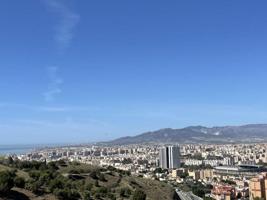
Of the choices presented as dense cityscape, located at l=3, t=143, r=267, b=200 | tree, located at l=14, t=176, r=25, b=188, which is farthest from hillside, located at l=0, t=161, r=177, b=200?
dense cityscape, located at l=3, t=143, r=267, b=200

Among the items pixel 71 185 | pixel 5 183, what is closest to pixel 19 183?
pixel 5 183

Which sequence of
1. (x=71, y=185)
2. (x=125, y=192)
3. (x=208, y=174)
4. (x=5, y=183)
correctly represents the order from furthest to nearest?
1. (x=208, y=174)
2. (x=125, y=192)
3. (x=71, y=185)
4. (x=5, y=183)

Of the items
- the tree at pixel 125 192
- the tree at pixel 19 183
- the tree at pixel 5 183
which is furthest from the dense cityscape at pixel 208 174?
the tree at pixel 5 183

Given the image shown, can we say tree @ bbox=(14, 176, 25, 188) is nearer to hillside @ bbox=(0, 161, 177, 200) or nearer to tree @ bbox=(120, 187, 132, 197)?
hillside @ bbox=(0, 161, 177, 200)

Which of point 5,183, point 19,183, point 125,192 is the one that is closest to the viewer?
point 5,183

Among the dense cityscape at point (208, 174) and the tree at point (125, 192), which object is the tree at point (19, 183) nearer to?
the tree at point (125, 192)

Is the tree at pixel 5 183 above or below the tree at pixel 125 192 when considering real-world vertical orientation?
above

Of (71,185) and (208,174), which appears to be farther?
(208,174)

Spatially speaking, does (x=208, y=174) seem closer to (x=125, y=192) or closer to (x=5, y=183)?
(x=125, y=192)

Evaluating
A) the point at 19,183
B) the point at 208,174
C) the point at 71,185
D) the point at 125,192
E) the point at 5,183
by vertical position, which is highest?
the point at 5,183

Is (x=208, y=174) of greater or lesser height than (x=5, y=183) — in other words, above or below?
below

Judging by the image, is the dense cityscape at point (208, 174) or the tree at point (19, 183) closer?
the tree at point (19, 183)

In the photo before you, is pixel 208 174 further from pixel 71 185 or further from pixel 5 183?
pixel 5 183
